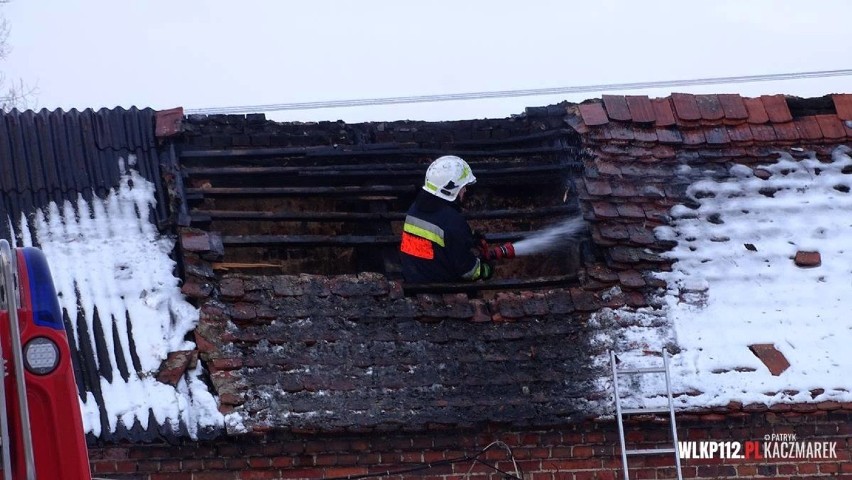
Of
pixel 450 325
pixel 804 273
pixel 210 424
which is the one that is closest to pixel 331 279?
pixel 450 325

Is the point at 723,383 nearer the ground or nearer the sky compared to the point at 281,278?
nearer the ground

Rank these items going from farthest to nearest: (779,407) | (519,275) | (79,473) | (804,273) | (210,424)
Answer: (519,275) < (804,273) < (779,407) < (210,424) < (79,473)

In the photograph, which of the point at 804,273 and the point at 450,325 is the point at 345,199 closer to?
the point at 450,325

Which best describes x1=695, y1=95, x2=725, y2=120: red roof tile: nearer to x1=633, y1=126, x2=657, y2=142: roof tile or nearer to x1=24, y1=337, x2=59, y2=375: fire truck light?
x1=633, y1=126, x2=657, y2=142: roof tile

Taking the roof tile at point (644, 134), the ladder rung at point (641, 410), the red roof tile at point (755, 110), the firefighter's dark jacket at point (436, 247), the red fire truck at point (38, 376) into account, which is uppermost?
the red roof tile at point (755, 110)

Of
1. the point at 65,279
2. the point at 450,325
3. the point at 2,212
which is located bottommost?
the point at 450,325

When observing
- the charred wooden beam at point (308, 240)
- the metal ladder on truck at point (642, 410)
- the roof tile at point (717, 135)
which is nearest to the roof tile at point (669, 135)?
the roof tile at point (717, 135)

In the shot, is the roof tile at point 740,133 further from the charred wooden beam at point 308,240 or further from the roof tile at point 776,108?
the charred wooden beam at point 308,240

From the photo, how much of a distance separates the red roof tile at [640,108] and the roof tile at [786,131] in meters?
0.94

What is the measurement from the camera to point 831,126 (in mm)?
8727

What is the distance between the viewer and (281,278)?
7.61 meters

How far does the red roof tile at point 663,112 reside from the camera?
340 inches

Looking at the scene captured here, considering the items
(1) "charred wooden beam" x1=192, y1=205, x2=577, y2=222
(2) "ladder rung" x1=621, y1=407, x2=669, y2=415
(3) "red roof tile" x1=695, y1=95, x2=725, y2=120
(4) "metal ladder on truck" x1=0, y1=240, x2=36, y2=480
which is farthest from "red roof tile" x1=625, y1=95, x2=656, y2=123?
(4) "metal ladder on truck" x1=0, y1=240, x2=36, y2=480

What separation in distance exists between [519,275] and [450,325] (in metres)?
1.74
